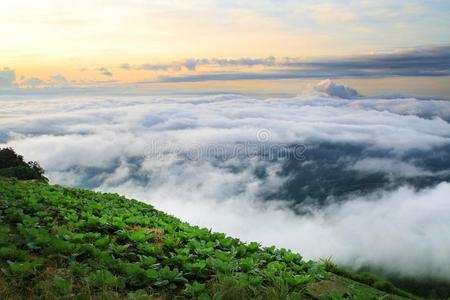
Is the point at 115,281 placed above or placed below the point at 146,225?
above

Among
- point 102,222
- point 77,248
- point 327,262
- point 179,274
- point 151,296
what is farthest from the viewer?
point 327,262

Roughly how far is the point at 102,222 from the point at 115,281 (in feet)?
14.9

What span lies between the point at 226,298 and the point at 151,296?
3.87 feet

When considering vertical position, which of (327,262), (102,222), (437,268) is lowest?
(437,268)

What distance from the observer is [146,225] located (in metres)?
12.7

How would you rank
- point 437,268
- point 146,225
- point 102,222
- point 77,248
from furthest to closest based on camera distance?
point 437,268, point 146,225, point 102,222, point 77,248

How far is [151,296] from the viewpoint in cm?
636

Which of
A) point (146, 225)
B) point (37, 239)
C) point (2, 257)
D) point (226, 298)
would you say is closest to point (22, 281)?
point (2, 257)

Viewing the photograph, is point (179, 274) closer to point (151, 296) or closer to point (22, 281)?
point (151, 296)

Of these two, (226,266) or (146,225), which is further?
(146,225)

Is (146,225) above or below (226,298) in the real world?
below

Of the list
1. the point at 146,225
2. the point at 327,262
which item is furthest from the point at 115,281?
the point at 327,262

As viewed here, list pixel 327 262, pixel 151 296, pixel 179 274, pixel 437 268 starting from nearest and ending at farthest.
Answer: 1. pixel 151 296
2. pixel 179 274
3. pixel 327 262
4. pixel 437 268

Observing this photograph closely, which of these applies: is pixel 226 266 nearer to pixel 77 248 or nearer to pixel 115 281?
pixel 115 281
